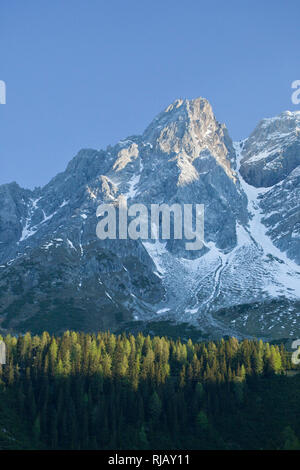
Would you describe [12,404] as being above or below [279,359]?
below

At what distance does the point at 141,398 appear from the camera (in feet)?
518

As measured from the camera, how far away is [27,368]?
553ft

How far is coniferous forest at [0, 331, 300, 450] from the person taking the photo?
477 feet

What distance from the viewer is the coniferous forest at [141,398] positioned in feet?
477

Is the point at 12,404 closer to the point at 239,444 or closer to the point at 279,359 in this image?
the point at 239,444

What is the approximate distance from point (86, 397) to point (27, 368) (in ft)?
75.5

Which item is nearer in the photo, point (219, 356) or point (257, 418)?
point (257, 418)

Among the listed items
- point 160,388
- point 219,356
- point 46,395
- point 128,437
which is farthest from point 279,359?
point 46,395

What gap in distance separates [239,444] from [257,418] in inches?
530
